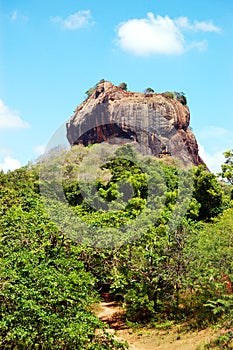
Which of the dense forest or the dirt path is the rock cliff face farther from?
the dirt path

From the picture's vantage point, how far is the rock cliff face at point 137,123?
3944 cm

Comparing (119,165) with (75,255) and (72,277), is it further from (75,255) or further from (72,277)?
(72,277)

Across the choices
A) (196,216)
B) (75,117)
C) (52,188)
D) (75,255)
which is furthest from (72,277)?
(75,117)

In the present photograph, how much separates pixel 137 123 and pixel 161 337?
29253mm

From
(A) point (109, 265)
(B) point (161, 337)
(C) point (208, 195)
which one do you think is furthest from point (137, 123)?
(B) point (161, 337)

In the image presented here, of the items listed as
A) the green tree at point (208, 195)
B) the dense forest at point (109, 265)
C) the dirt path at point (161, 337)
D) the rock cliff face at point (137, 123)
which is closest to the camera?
the dense forest at point (109, 265)

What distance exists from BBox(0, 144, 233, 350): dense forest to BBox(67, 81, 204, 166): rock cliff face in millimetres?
16628

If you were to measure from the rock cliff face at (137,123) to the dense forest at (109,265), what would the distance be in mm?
16628

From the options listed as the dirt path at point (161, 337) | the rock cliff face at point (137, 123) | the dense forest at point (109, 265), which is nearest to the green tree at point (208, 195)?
the dense forest at point (109, 265)

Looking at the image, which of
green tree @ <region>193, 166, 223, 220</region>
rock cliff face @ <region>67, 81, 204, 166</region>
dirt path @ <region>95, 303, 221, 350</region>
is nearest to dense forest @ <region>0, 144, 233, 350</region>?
dirt path @ <region>95, 303, 221, 350</region>

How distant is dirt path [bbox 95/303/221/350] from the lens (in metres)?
10.7

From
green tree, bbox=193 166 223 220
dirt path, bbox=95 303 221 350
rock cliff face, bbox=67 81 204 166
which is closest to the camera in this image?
dirt path, bbox=95 303 221 350

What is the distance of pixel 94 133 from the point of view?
41.3 meters

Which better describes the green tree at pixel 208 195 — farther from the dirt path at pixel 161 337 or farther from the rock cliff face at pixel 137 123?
the rock cliff face at pixel 137 123
